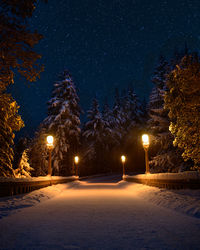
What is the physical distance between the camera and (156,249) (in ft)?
10.4

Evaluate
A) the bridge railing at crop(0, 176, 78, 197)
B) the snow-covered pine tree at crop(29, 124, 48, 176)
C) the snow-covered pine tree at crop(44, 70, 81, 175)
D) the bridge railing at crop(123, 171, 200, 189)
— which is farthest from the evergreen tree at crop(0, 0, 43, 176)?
the snow-covered pine tree at crop(44, 70, 81, 175)

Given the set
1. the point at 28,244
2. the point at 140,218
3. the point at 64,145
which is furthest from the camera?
the point at 64,145

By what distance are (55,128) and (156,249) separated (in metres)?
33.9

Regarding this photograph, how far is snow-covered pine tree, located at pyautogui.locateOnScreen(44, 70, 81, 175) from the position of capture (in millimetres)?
34969

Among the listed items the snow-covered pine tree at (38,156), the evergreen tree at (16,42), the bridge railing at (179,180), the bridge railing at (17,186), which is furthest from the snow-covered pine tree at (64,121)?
the evergreen tree at (16,42)

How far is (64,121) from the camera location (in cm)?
3634

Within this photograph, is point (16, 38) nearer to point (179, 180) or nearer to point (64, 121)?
point (179, 180)

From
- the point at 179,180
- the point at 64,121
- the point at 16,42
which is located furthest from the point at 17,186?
the point at 64,121

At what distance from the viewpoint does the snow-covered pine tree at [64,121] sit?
3497 cm

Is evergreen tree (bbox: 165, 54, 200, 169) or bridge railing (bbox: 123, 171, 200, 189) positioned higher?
evergreen tree (bbox: 165, 54, 200, 169)

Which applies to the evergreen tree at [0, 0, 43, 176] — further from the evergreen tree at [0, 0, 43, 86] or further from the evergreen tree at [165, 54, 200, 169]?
the evergreen tree at [165, 54, 200, 169]

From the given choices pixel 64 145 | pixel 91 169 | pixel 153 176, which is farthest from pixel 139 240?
pixel 91 169

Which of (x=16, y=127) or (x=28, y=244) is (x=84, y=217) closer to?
(x=28, y=244)

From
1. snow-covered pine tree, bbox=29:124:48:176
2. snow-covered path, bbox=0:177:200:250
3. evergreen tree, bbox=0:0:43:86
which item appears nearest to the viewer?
snow-covered path, bbox=0:177:200:250
